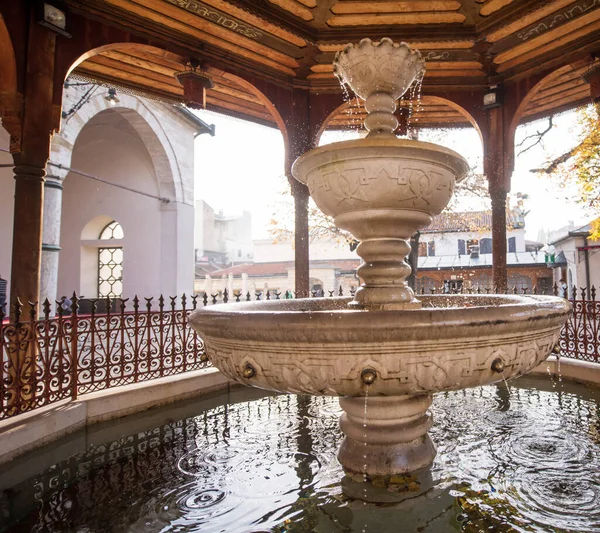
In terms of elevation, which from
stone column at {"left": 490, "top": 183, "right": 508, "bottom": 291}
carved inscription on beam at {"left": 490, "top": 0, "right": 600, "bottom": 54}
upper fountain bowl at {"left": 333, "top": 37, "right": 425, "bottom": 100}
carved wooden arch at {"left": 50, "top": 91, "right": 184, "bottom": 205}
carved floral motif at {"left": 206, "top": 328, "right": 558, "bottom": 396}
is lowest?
carved floral motif at {"left": 206, "top": 328, "right": 558, "bottom": 396}

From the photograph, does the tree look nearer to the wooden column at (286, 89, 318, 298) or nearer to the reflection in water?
the wooden column at (286, 89, 318, 298)

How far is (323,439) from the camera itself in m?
3.10

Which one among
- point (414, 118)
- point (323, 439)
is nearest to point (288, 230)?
point (414, 118)

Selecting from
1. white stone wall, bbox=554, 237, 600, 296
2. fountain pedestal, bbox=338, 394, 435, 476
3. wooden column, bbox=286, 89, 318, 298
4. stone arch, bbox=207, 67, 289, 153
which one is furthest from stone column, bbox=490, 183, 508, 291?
white stone wall, bbox=554, 237, 600, 296

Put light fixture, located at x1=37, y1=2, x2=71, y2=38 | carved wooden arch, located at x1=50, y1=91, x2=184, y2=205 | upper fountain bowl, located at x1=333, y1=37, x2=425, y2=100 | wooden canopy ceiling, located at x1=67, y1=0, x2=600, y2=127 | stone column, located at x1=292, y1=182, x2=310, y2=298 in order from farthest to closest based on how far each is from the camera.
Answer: carved wooden arch, located at x1=50, y1=91, x2=184, y2=205
stone column, located at x1=292, y1=182, x2=310, y2=298
wooden canopy ceiling, located at x1=67, y1=0, x2=600, y2=127
light fixture, located at x1=37, y1=2, x2=71, y2=38
upper fountain bowl, located at x1=333, y1=37, x2=425, y2=100

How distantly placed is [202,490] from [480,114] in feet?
25.0

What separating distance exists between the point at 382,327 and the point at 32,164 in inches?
181

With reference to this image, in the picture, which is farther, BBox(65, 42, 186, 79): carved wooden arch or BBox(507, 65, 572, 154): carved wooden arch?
BBox(507, 65, 572, 154): carved wooden arch

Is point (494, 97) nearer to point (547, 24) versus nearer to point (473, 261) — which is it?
point (547, 24)

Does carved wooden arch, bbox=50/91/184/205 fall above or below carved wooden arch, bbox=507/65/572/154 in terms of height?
above

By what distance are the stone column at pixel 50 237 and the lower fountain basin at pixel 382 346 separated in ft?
31.0

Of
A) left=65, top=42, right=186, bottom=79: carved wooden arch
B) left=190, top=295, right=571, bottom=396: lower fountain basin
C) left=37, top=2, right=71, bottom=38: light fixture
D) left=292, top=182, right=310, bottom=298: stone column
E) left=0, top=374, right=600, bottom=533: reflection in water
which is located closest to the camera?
left=190, top=295, right=571, bottom=396: lower fountain basin

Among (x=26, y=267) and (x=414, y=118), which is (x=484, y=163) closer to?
(x=414, y=118)

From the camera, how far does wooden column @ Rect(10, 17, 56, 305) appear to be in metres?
4.43
